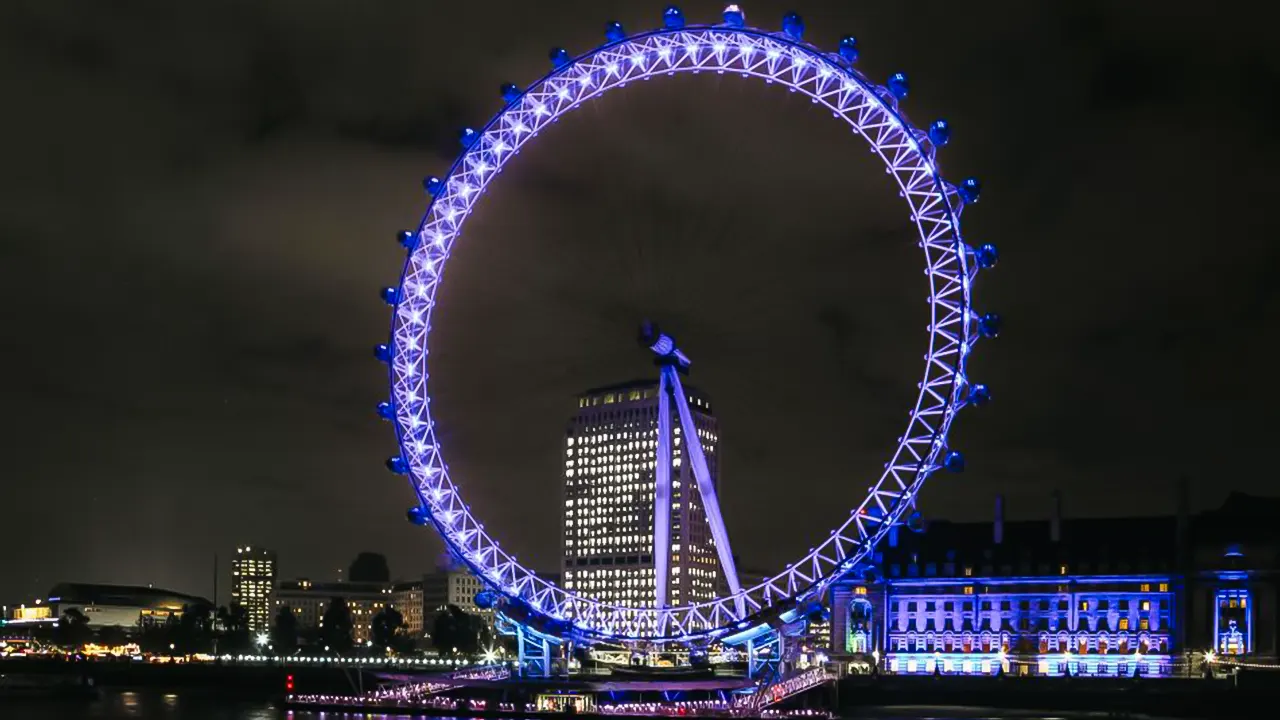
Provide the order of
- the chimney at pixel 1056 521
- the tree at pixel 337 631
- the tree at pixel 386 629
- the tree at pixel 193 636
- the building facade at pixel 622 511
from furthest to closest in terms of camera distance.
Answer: the building facade at pixel 622 511, the tree at pixel 193 636, the tree at pixel 337 631, the tree at pixel 386 629, the chimney at pixel 1056 521

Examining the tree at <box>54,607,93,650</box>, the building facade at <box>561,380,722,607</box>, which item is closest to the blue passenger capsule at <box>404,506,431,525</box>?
the building facade at <box>561,380,722,607</box>

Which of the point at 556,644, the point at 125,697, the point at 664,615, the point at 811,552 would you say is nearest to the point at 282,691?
the point at 125,697

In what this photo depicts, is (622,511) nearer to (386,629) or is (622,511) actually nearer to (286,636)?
(386,629)

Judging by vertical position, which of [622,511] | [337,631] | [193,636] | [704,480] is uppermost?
[704,480]

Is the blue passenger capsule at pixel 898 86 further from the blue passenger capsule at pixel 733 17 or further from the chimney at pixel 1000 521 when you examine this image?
the chimney at pixel 1000 521

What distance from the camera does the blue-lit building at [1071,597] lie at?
9150cm

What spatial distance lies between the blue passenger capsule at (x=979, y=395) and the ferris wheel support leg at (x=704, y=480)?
10.4 m

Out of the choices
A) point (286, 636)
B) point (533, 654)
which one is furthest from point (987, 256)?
point (286, 636)

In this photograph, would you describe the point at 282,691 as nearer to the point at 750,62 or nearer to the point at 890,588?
the point at 890,588

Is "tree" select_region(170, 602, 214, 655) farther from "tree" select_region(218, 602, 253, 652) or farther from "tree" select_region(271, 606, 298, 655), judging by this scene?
"tree" select_region(271, 606, 298, 655)

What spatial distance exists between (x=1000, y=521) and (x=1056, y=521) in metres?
3.53

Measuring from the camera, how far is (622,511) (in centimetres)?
16812

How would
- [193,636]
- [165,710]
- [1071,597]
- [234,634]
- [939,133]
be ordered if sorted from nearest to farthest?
1. [939,133]
2. [165,710]
3. [1071,597]
4. [193,636]
5. [234,634]

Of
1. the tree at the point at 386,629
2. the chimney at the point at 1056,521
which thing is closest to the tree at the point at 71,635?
the tree at the point at 386,629
